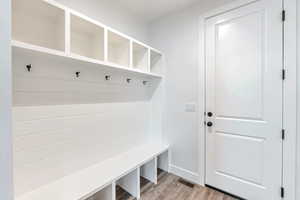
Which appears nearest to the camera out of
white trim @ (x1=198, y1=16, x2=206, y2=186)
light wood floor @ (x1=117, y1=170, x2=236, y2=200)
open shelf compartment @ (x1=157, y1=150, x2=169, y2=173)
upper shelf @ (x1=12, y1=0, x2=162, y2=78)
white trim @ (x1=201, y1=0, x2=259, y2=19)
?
upper shelf @ (x1=12, y1=0, x2=162, y2=78)

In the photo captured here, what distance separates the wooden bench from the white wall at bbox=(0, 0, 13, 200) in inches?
35.0

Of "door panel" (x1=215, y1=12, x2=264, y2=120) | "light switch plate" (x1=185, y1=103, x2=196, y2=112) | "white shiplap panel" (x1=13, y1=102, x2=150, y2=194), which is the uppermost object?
"door panel" (x1=215, y1=12, x2=264, y2=120)

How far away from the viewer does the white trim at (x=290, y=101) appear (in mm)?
1523

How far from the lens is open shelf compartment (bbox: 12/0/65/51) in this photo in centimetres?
123

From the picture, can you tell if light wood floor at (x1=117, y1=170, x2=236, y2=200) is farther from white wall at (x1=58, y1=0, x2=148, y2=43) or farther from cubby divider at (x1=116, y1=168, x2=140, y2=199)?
white wall at (x1=58, y1=0, x2=148, y2=43)

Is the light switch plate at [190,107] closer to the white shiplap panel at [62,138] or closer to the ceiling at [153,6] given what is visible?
the white shiplap panel at [62,138]

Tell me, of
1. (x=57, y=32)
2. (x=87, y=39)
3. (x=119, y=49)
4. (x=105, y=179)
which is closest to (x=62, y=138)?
(x=105, y=179)

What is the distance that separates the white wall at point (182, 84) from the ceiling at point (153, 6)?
0.10 m

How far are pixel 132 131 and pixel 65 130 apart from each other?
3.39 feet

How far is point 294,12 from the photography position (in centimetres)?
152

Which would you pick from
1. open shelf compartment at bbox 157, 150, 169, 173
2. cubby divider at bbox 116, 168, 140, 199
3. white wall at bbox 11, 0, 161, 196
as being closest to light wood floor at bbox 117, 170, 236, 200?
cubby divider at bbox 116, 168, 140, 199

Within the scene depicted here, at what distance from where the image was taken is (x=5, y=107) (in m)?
0.54

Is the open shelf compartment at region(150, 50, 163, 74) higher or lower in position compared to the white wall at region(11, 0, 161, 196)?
higher

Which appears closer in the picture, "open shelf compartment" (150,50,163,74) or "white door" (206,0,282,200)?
"white door" (206,0,282,200)
